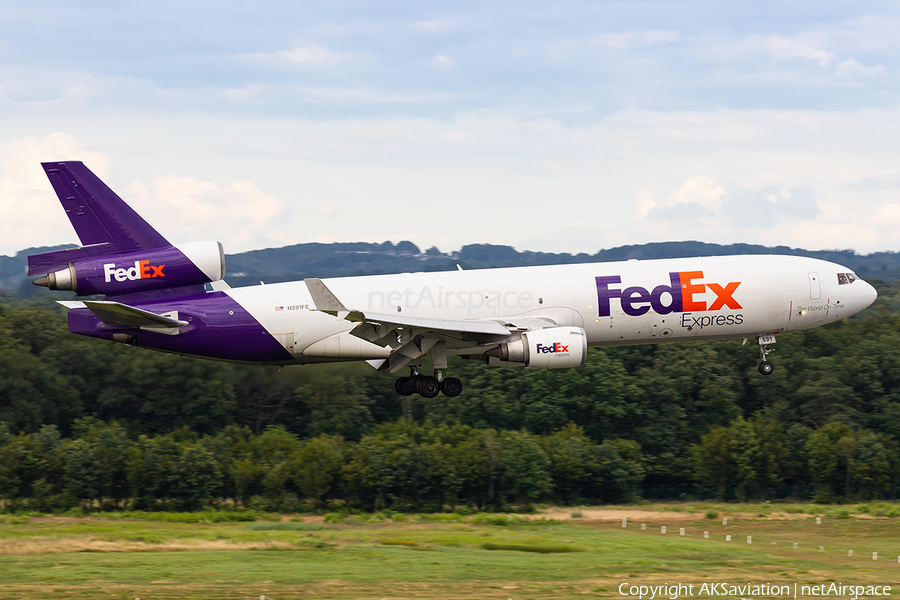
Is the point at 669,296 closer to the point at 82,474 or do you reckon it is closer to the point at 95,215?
the point at 95,215

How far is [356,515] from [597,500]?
74.3ft

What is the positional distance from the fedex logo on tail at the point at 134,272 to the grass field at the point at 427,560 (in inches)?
454

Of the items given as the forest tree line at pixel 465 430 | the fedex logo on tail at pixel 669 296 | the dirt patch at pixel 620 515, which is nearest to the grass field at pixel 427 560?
the dirt patch at pixel 620 515

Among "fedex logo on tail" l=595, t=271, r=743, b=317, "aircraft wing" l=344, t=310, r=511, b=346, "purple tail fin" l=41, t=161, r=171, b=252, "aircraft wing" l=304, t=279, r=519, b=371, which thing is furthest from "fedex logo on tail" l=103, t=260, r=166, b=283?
"fedex logo on tail" l=595, t=271, r=743, b=317

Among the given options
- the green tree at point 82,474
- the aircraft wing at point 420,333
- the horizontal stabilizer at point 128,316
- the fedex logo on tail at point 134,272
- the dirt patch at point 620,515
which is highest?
the fedex logo on tail at point 134,272

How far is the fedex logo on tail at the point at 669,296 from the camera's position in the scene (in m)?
41.0

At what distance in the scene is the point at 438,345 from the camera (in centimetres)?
4062

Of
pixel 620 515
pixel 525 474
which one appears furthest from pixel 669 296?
pixel 525 474

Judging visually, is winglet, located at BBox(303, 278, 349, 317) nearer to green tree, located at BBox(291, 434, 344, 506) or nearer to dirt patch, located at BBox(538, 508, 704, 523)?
dirt patch, located at BBox(538, 508, 704, 523)

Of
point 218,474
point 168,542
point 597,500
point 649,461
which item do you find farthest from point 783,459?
point 168,542

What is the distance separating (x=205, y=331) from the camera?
40594 millimetres

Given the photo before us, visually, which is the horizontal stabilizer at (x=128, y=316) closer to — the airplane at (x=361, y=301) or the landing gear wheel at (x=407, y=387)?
the airplane at (x=361, y=301)

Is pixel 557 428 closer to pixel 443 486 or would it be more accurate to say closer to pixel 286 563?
pixel 443 486
